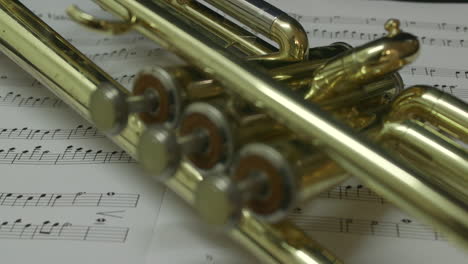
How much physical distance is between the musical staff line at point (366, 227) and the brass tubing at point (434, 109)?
0.12m

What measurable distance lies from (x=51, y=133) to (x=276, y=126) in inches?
16.3

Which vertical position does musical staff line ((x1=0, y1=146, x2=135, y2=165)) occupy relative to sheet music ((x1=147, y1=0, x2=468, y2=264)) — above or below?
above

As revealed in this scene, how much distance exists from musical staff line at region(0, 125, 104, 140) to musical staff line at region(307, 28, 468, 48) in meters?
0.44

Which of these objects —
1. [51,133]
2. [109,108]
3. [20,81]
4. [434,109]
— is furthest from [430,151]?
[20,81]

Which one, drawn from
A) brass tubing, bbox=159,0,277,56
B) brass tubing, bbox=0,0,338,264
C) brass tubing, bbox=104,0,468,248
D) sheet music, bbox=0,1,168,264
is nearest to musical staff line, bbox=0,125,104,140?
sheet music, bbox=0,1,168,264

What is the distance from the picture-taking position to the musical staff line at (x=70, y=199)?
0.62m

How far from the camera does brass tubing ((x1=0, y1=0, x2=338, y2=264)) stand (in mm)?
467

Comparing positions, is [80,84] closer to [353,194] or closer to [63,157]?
[63,157]

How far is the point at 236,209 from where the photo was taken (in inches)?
14.0

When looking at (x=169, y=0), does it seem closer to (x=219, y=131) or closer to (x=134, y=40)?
(x=134, y=40)

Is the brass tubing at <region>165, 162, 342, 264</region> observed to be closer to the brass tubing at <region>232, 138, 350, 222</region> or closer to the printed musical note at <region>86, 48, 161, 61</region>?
the brass tubing at <region>232, 138, 350, 222</region>

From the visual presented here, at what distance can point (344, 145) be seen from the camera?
393mm

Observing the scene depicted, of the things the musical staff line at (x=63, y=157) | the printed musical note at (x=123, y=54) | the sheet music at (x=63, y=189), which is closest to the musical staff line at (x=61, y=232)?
the sheet music at (x=63, y=189)

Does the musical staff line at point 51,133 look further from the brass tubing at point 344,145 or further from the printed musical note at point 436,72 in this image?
the printed musical note at point 436,72
